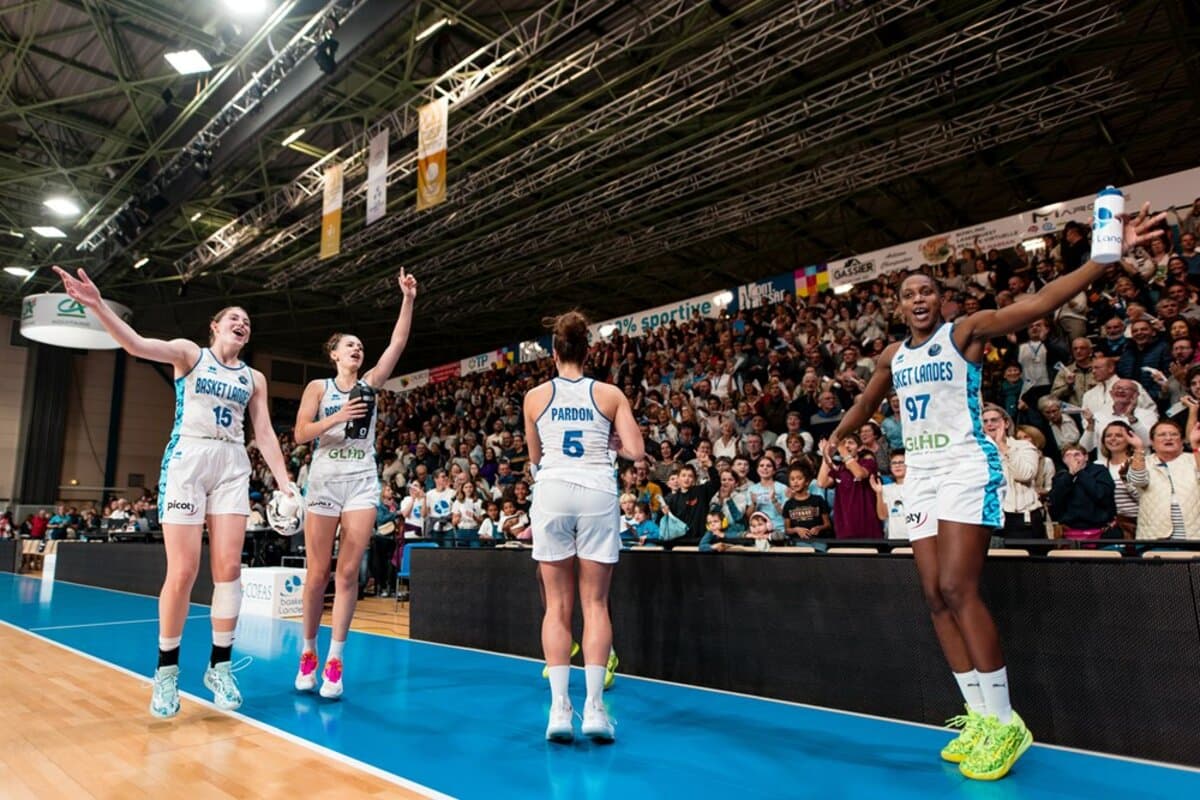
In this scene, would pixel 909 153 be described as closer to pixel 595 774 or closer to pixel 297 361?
pixel 595 774

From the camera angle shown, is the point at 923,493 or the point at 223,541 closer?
the point at 923,493

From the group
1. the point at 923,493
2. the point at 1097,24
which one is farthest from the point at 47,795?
the point at 1097,24

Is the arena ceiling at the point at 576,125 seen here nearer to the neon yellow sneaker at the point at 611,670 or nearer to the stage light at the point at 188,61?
the stage light at the point at 188,61

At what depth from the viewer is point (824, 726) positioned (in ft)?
10.9

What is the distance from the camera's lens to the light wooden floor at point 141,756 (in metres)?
2.43

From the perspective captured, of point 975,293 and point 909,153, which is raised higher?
point 909,153

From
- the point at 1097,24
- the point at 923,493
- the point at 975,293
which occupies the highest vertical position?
the point at 1097,24

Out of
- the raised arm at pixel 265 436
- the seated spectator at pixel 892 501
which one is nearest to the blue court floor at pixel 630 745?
the raised arm at pixel 265 436

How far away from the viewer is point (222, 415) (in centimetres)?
366

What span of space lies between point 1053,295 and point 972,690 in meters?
1.49

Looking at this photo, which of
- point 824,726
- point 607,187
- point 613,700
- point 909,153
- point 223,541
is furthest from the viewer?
point 607,187

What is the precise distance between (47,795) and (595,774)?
1.77 m

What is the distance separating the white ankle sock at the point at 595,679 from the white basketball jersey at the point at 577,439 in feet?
2.35

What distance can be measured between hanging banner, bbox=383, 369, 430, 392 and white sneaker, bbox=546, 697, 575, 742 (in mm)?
15142
